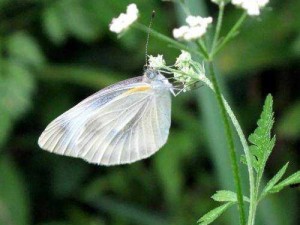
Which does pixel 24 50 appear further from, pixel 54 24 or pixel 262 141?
pixel 262 141

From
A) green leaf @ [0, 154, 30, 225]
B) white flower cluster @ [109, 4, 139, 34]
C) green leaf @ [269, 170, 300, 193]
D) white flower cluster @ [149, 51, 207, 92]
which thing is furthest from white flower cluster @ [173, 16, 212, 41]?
green leaf @ [0, 154, 30, 225]

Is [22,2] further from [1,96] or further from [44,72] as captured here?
[1,96]

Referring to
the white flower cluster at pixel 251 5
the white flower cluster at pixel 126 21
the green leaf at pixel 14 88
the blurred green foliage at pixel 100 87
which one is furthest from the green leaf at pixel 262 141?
the green leaf at pixel 14 88

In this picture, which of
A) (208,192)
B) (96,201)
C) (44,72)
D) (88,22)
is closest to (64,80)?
(44,72)

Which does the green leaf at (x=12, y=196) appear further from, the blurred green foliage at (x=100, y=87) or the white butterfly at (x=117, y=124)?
the white butterfly at (x=117, y=124)

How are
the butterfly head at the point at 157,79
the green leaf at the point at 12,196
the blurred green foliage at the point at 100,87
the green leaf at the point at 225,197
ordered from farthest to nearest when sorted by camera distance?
the blurred green foliage at the point at 100,87 < the green leaf at the point at 12,196 < the butterfly head at the point at 157,79 < the green leaf at the point at 225,197

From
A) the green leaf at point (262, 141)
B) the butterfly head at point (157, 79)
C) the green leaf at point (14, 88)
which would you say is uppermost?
the green leaf at point (14, 88)
